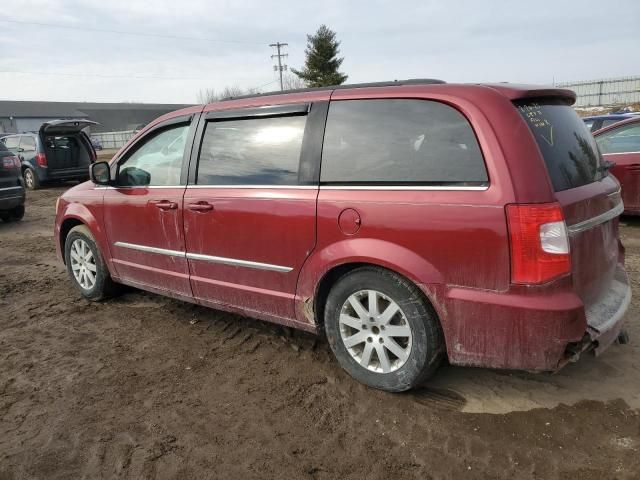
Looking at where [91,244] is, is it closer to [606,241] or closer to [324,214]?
[324,214]

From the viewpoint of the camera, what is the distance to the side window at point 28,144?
14395 millimetres

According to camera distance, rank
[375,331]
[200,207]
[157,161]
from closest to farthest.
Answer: [375,331] → [200,207] → [157,161]

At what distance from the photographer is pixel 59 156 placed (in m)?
13.8

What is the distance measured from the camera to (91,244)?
4730 millimetres

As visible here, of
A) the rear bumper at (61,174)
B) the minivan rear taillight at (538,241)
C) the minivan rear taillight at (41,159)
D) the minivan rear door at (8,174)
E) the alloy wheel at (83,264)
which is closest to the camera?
the minivan rear taillight at (538,241)

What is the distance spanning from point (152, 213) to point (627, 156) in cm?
617

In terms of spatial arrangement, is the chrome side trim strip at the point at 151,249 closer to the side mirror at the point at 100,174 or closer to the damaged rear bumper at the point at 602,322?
the side mirror at the point at 100,174

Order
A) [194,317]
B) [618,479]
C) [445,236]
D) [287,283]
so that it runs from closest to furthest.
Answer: [618,479], [445,236], [287,283], [194,317]

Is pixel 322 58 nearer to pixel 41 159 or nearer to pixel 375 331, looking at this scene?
pixel 41 159

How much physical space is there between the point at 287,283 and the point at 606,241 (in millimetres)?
1884

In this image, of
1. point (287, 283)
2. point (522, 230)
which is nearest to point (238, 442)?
point (287, 283)

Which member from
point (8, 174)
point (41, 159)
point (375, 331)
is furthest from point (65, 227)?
point (41, 159)

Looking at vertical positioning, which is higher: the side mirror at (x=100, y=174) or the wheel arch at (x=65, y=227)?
the side mirror at (x=100, y=174)

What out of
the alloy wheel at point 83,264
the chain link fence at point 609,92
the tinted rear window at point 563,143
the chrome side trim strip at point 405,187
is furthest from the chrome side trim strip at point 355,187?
the chain link fence at point 609,92
